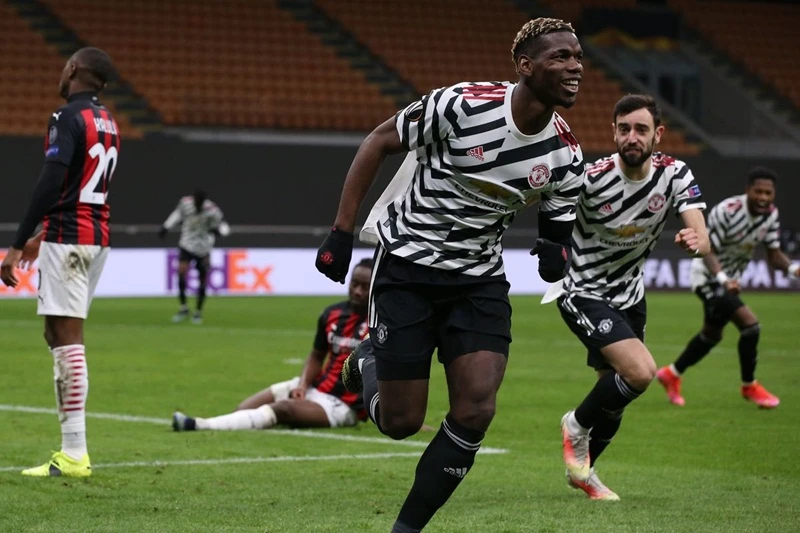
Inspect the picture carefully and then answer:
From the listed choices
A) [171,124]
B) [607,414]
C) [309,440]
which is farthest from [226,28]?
[607,414]

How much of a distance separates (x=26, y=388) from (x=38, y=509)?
19.8 ft

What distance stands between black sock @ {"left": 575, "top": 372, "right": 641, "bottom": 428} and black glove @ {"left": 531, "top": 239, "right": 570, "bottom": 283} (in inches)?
71.9

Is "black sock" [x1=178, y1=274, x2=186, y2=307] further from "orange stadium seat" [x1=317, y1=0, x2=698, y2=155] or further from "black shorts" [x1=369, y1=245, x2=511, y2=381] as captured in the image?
"black shorts" [x1=369, y1=245, x2=511, y2=381]

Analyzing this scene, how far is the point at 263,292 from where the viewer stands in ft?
94.2

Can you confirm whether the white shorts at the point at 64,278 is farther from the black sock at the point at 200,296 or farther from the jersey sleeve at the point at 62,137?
the black sock at the point at 200,296

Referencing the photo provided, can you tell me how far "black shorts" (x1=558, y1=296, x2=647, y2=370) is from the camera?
25.0 ft

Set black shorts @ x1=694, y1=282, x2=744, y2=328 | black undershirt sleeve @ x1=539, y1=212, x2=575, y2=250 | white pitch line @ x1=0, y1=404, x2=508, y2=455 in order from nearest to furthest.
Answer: black undershirt sleeve @ x1=539, y1=212, x2=575, y2=250 < white pitch line @ x1=0, y1=404, x2=508, y2=455 < black shorts @ x1=694, y1=282, x2=744, y2=328

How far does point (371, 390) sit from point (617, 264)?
2363 millimetres

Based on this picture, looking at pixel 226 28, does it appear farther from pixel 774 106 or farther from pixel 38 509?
pixel 38 509

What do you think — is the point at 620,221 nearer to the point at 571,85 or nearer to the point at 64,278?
the point at 571,85

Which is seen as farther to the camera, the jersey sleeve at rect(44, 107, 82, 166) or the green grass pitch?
the jersey sleeve at rect(44, 107, 82, 166)

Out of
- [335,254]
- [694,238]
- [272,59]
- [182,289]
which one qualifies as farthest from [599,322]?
[272,59]

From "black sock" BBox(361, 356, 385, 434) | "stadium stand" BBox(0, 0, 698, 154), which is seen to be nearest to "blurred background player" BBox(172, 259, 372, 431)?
"black sock" BBox(361, 356, 385, 434)

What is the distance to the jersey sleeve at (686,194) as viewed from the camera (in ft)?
24.8
